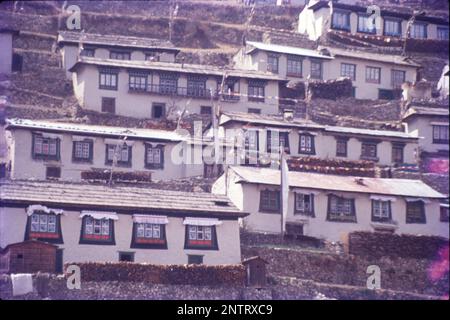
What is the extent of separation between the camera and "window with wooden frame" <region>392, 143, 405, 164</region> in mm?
61781

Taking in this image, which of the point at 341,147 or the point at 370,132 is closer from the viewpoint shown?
the point at 341,147

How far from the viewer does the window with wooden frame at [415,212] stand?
52500 mm

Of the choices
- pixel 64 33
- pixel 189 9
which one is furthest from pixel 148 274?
pixel 189 9

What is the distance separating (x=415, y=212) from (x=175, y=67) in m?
21.5

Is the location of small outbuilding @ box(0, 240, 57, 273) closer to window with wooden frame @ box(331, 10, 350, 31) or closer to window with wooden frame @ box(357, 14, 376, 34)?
window with wooden frame @ box(331, 10, 350, 31)

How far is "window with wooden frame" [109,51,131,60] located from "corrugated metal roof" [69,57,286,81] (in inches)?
171

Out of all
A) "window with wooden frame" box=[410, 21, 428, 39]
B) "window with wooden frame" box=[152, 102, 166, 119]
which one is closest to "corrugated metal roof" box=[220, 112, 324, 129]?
"window with wooden frame" box=[152, 102, 166, 119]

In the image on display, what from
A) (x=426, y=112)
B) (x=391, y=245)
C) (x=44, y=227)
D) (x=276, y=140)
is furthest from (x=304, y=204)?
(x=426, y=112)

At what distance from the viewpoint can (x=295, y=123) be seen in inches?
2393

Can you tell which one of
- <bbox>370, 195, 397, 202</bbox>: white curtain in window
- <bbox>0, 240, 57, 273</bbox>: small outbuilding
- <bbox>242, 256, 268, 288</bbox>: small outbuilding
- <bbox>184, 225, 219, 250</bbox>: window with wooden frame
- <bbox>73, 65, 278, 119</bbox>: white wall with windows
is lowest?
<bbox>242, 256, 268, 288</bbox>: small outbuilding

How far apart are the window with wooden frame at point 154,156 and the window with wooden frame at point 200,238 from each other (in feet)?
33.6

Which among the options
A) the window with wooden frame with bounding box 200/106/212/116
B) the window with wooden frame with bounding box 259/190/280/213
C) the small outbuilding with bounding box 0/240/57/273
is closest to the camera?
the small outbuilding with bounding box 0/240/57/273

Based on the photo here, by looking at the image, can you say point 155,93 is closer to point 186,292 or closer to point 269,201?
point 269,201

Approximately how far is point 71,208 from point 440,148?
29.0 metres
